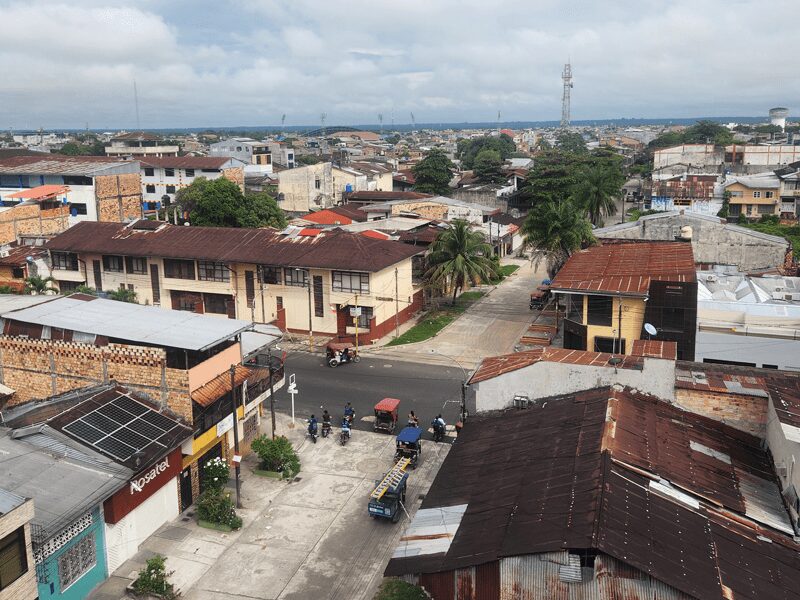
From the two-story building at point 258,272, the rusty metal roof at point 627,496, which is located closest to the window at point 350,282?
the two-story building at point 258,272

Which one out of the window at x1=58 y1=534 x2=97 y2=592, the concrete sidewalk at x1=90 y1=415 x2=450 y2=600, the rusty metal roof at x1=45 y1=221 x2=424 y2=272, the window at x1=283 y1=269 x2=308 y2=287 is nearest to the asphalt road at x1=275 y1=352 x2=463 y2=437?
the concrete sidewalk at x1=90 y1=415 x2=450 y2=600

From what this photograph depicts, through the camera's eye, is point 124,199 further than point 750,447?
Yes

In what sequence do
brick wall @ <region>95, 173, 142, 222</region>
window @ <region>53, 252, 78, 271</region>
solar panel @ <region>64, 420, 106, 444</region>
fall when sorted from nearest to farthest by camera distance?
solar panel @ <region>64, 420, 106, 444</region>, window @ <region>53, 252, 78, 271</region>, brick wall @ <region>95, 173, 142, 222</region>

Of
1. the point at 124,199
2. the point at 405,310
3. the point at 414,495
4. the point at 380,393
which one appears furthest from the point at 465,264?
the point at 124,199

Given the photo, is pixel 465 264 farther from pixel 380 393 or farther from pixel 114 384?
pixel 114 384

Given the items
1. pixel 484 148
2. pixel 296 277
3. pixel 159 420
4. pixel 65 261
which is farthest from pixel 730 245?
pixel 484 148

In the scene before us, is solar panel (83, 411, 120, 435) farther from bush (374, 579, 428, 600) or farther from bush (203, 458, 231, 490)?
bush (374, 579, 428, 600)
